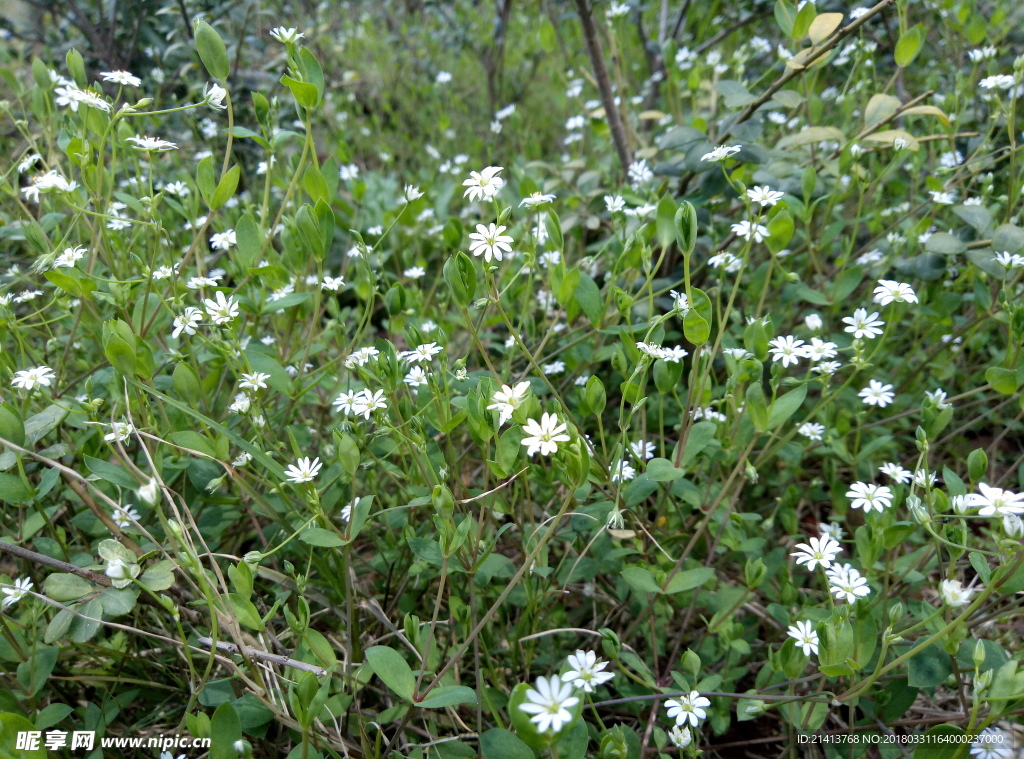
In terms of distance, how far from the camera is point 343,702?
1312 millimetres

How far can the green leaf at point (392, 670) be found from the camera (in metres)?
1.16

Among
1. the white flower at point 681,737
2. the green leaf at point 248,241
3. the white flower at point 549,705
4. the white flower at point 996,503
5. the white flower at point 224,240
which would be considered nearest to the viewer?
the white flower at point 549,705

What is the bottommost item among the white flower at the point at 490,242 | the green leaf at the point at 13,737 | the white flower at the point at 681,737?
the green leaf at the point at 13,737

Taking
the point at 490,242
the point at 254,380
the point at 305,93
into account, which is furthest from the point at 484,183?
the point at 254,380

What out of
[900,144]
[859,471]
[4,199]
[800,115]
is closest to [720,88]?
[900,144]

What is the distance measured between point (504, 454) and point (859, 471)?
1.26 m

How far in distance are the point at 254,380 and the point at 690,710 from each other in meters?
1.10

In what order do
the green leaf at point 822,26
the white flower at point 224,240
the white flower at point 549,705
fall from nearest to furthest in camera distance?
the white flower at point 549,705
the green leaf at point 822,26
the white flower at point 224,240

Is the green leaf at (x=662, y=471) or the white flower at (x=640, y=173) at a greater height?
the white flower at (x=640, y=173)

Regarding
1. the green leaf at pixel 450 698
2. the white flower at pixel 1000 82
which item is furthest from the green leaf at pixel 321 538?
the white flower at pixel 1000 82

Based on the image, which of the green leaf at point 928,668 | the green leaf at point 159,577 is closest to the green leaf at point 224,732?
the green leaf at point 159,577

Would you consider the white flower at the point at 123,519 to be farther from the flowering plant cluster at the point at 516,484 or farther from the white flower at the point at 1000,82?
the white flower at the point at 1000,82

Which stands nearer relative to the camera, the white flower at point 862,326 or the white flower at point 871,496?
the white flower at point 871,496

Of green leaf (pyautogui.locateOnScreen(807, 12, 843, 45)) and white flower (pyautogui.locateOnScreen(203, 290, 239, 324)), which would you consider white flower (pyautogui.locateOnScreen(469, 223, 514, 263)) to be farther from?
green leaf (pyautogui.locateOnScreen(807, 12, 843, 45))
